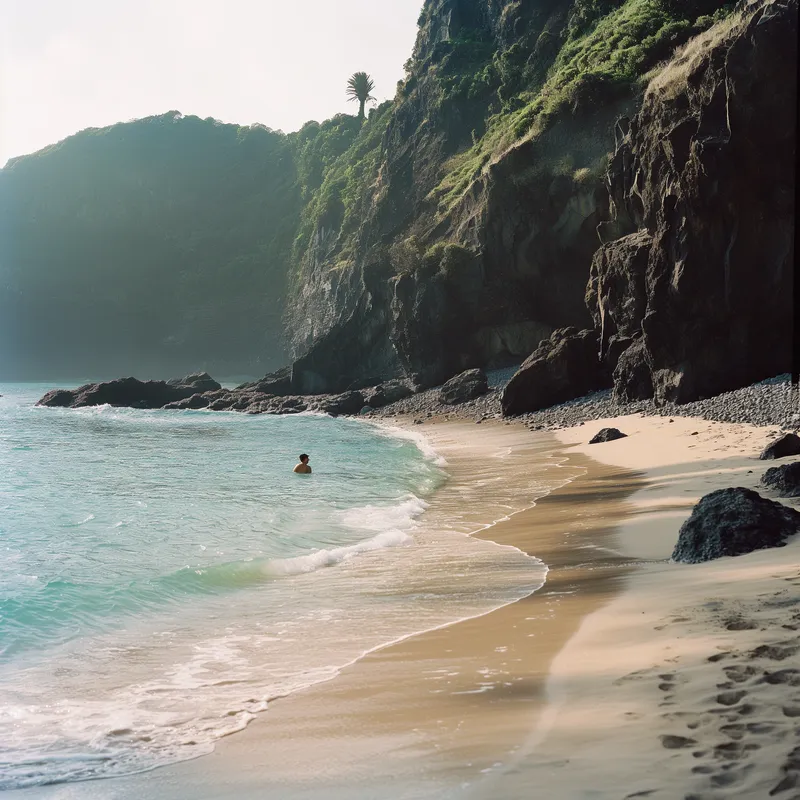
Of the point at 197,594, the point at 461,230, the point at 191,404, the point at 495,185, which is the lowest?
the point at 197,594

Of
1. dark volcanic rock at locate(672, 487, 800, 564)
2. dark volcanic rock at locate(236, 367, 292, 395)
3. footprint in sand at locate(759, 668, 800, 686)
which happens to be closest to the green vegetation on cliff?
dark volcanic rock at locate(236, 367, 292, 395)

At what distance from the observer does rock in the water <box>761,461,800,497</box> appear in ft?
32.9

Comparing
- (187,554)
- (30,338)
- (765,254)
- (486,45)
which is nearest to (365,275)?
(486,45)

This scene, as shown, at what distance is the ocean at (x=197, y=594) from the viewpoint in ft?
17.6

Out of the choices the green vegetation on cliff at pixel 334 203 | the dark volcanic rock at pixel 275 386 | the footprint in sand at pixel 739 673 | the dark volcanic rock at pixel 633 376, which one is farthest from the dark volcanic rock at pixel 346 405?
the footprint in sand at pixel 739 673

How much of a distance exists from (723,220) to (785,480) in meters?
17.2

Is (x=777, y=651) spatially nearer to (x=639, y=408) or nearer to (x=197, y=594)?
(x=197, y=594)

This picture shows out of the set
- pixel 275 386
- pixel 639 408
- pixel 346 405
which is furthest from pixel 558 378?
pixel 275 386

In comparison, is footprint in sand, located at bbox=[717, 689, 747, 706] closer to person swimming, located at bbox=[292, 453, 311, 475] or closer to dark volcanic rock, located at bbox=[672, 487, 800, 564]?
dark volcanic rock, located at bbox=[672, 487, 800, 564]

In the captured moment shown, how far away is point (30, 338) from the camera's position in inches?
5207

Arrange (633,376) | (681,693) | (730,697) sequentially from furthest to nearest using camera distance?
(633,376) → (681,693) → (730,697)

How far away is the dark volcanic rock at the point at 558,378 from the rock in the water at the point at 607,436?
9801mm

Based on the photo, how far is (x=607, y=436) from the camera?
22016 millimetres

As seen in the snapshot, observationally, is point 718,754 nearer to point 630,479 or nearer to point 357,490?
point 630,479
